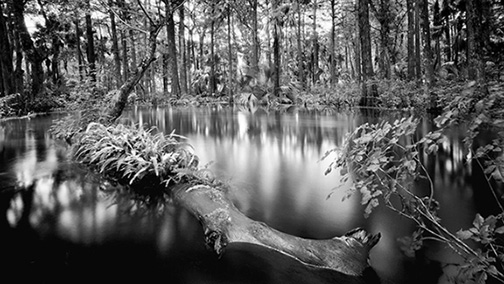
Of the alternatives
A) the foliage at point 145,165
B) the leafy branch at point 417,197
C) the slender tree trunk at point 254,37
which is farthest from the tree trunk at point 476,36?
the slender tree trunk at point 254,37

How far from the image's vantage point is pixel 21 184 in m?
4.41

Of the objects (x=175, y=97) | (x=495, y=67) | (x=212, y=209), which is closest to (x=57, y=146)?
(x=212, y=209)

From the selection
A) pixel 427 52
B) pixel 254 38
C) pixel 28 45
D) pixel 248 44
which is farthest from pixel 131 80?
pixel 248 44

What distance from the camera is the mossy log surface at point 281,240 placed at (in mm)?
2236

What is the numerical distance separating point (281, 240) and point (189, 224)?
0.99 metres

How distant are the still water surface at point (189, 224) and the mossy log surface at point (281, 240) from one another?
0.09m

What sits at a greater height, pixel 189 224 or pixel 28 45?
pixel 28 45

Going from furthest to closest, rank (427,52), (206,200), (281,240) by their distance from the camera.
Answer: (427,52) < (206,200) < (281,240)

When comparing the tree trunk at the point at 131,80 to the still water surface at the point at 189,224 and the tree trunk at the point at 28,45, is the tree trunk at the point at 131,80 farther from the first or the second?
the tree trunk at the point at 28,45

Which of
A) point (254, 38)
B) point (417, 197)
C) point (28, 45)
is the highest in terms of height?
point (254, 38)

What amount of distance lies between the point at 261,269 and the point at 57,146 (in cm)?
710

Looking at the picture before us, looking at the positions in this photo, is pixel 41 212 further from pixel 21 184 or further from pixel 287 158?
pixel 287 158

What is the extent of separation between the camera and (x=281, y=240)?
8.28ft

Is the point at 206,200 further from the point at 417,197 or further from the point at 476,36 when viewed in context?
the point at 476,36
